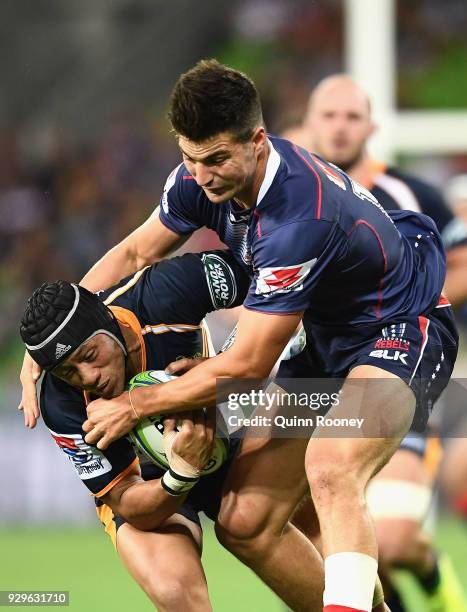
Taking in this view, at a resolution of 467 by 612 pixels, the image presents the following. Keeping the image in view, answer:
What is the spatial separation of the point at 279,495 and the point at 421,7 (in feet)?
29.9

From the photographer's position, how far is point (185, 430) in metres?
4.04

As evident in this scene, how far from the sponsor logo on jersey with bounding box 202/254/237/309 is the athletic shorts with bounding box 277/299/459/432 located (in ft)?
1.07

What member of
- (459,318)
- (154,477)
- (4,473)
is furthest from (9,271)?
(154,477)

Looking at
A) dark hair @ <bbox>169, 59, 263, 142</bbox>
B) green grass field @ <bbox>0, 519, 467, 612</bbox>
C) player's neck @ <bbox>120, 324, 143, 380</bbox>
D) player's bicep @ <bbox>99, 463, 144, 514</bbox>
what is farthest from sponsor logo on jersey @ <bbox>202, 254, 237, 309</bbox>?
green grass field @ <bbox>0, 519, 467, 612</bbox>

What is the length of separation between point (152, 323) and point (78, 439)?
49cm

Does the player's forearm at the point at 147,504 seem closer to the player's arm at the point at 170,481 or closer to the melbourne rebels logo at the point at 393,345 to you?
the player's arm at the point at 170,481

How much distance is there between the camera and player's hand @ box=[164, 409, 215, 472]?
405cm

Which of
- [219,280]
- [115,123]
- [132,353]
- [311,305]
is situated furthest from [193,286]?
[115,123]

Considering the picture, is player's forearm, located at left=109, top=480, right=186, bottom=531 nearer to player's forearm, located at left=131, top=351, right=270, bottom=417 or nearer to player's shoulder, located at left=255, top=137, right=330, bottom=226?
player's forearm, located at left=131, top=351, right=270, bottom=417

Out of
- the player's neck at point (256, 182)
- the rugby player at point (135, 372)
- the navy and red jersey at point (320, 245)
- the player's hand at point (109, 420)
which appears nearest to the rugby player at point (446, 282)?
the rugby player at point (135, 372)

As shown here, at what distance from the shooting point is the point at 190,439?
4.05 meters

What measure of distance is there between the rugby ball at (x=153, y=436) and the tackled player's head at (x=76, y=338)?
86mm

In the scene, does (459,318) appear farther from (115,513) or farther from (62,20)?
(62,20)

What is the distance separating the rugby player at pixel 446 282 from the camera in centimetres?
541
